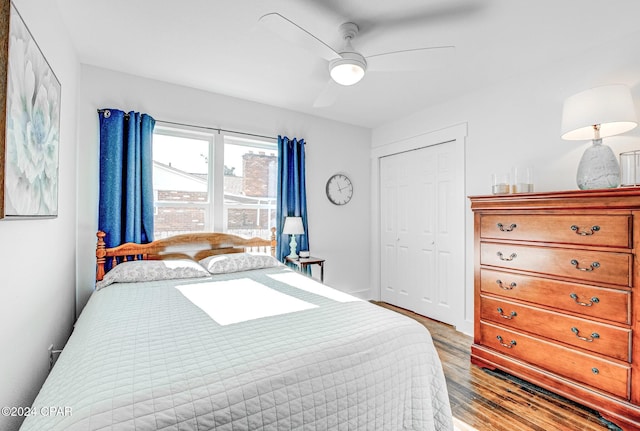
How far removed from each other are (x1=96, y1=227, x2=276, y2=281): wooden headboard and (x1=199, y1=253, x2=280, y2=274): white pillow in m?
0.19

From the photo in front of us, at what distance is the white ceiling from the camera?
1945mm

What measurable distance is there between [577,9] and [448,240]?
2266 mm

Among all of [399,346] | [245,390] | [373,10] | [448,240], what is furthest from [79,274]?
[448,240]

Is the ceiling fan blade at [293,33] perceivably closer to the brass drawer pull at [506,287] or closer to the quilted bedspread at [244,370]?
the quilted bedspread at [244,370]

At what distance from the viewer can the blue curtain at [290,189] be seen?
3.73 meters

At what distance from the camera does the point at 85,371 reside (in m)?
1.11

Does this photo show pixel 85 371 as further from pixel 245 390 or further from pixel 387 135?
pixel 387 135

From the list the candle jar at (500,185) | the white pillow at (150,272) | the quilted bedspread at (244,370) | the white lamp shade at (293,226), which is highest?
the candle jar at (500,185)

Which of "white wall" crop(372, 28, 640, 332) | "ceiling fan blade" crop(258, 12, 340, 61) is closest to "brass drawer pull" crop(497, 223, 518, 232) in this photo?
"white wall" crop(372, 28, 640, 332)

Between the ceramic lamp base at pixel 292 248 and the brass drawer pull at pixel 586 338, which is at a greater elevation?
the ceramic lamp base at pixel 292 248

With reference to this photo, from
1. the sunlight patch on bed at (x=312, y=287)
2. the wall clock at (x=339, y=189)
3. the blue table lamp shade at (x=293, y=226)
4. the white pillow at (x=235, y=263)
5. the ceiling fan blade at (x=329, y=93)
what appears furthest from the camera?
the wall clock at (x=339, y=189)

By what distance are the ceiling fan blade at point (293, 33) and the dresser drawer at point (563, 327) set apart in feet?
7.57

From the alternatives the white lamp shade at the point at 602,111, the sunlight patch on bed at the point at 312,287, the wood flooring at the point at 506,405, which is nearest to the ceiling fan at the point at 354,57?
the white lamp shade at the point at 602,111

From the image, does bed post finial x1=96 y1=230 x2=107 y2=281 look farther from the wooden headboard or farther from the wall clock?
the wall clock
